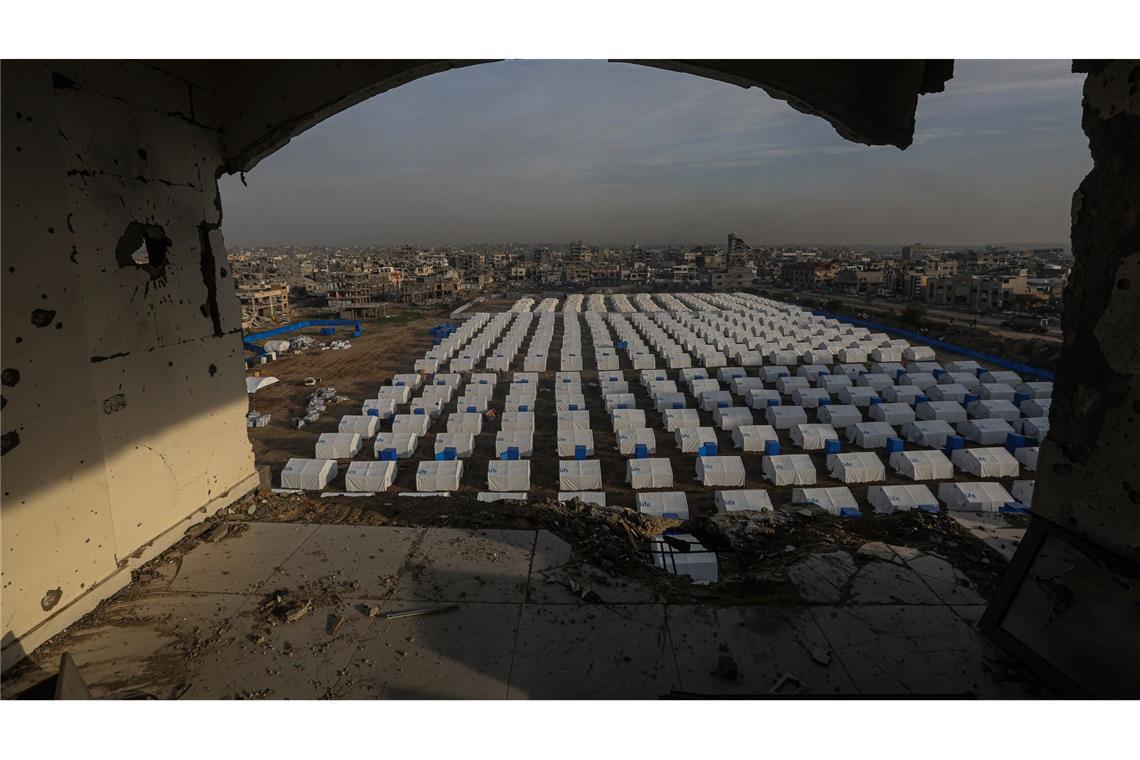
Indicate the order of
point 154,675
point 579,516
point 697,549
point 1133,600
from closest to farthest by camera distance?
point 1133,600 → point 154,675 → point 697,549 → point 579,516

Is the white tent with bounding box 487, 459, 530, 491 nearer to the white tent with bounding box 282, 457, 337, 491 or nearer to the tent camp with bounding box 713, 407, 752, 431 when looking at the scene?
the white tent with bounding box 282, 457, 337, 491

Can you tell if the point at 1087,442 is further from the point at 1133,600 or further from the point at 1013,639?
the point at 1013,639

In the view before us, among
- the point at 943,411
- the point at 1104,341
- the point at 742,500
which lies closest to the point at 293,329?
the point at 742,500

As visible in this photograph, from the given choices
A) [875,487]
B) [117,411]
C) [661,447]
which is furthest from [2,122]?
[661,447]

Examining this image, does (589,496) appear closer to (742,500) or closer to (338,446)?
(742,500)

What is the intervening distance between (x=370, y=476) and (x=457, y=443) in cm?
290

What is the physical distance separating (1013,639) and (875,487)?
12.4 meters

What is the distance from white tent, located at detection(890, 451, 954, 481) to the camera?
48.9 feet

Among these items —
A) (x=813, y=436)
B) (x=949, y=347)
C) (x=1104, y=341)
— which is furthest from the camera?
(x=949, y=347)

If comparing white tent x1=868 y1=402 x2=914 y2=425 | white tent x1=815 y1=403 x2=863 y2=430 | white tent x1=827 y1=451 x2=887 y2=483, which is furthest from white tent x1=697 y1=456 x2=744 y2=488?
white tent x1=868 y1=402 x2=914 y2=425

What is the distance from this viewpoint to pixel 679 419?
1841 cm

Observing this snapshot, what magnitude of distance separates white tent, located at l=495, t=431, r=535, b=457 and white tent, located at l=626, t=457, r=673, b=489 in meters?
3.22

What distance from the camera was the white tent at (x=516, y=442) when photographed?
16148 mm

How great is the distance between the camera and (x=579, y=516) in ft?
13.2
